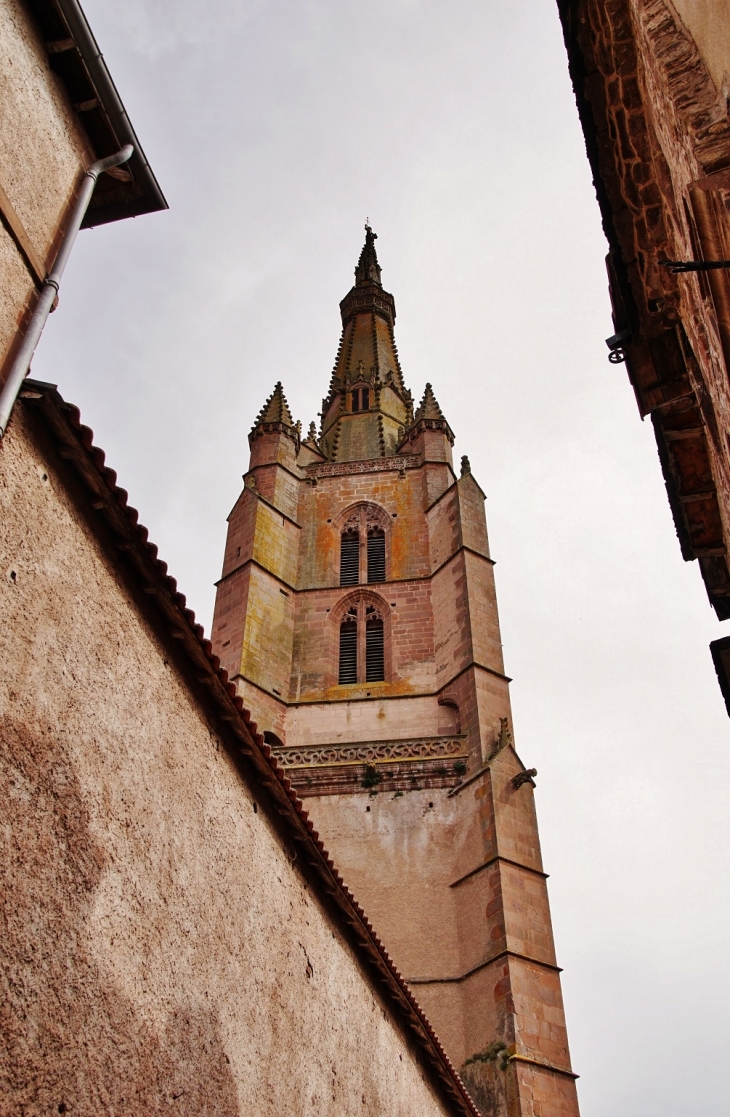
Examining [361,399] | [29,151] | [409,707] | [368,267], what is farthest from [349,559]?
[368,267]

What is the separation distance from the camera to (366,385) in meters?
34.1

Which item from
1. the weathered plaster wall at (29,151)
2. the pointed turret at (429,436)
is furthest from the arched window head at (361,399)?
the weathered plaster wall at (29,151)

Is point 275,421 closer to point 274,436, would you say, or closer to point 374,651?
point 274,436

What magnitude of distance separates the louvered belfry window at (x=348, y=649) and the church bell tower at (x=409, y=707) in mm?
44

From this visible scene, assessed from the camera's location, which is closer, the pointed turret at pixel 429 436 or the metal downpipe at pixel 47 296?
the metal downpipe at pixel 47 296

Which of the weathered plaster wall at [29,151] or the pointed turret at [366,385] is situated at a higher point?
the pointed turret at [366,385]

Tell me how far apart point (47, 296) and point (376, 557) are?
19.7 metres

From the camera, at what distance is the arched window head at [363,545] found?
24344mm

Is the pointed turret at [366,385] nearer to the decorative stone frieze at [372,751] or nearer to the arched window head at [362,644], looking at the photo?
the arched window head at [362,644]

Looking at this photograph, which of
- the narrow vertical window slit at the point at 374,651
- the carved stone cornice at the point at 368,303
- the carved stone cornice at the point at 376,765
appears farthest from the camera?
the carved stone cornice at the point at 368,303

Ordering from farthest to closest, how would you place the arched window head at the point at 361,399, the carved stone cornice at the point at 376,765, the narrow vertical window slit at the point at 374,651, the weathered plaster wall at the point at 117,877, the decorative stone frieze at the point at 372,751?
the arched window head at the point at 361,399
the narrow vertical window slit at the point at 374,651
the decorative stone frieze at the point at 372,751
the carved stone cornice at the point at 376,765
the weathered plaster wall at the point at 117,877

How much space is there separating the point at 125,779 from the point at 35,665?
3.01 ft

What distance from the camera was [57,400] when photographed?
15.4 feet

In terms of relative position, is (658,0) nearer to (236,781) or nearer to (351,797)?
(236,781)
